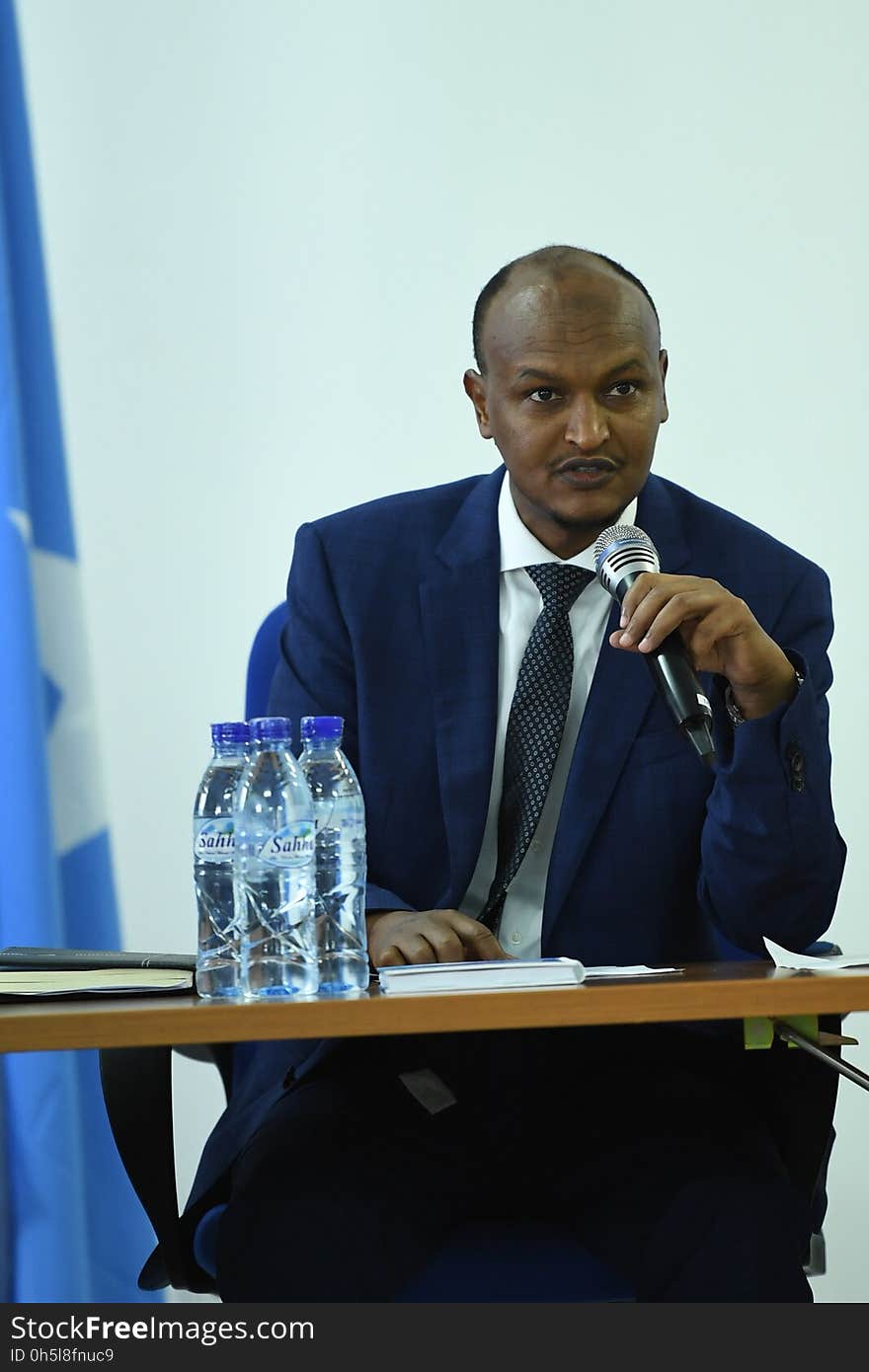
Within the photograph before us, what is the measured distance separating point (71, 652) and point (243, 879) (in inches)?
53.2

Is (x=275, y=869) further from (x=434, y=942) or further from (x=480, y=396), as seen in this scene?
(x=480, y=396)

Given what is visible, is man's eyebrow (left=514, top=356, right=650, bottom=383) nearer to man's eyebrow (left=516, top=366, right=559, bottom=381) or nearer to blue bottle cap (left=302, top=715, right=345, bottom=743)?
man's eyebrow (left=516, top=366, right=559, bottom=381)

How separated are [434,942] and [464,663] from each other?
2.04 feet

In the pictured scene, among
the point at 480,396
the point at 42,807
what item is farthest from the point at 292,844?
the point at 42,807

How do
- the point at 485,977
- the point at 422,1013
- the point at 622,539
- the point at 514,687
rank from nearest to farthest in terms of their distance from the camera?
the point at 422,1013 → the point at 485,977 → the point at 622,539 → the point at 514,687

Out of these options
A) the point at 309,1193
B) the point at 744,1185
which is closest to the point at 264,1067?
the point at 309,1193

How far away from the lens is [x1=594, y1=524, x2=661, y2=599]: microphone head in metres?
1.64

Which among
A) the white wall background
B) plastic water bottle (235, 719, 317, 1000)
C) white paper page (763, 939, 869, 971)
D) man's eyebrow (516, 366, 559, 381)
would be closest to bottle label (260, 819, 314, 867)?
plastic water bottle (235, 719, 317, 1000)

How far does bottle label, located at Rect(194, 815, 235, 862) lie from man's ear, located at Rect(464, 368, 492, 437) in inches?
38.6

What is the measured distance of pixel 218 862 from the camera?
153cm

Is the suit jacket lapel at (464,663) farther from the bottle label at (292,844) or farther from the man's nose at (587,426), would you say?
the bottle label at (292,844)

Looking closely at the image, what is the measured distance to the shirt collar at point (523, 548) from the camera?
2.14 m

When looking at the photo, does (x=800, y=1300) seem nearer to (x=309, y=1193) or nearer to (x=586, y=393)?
(x=309, y=1193)
